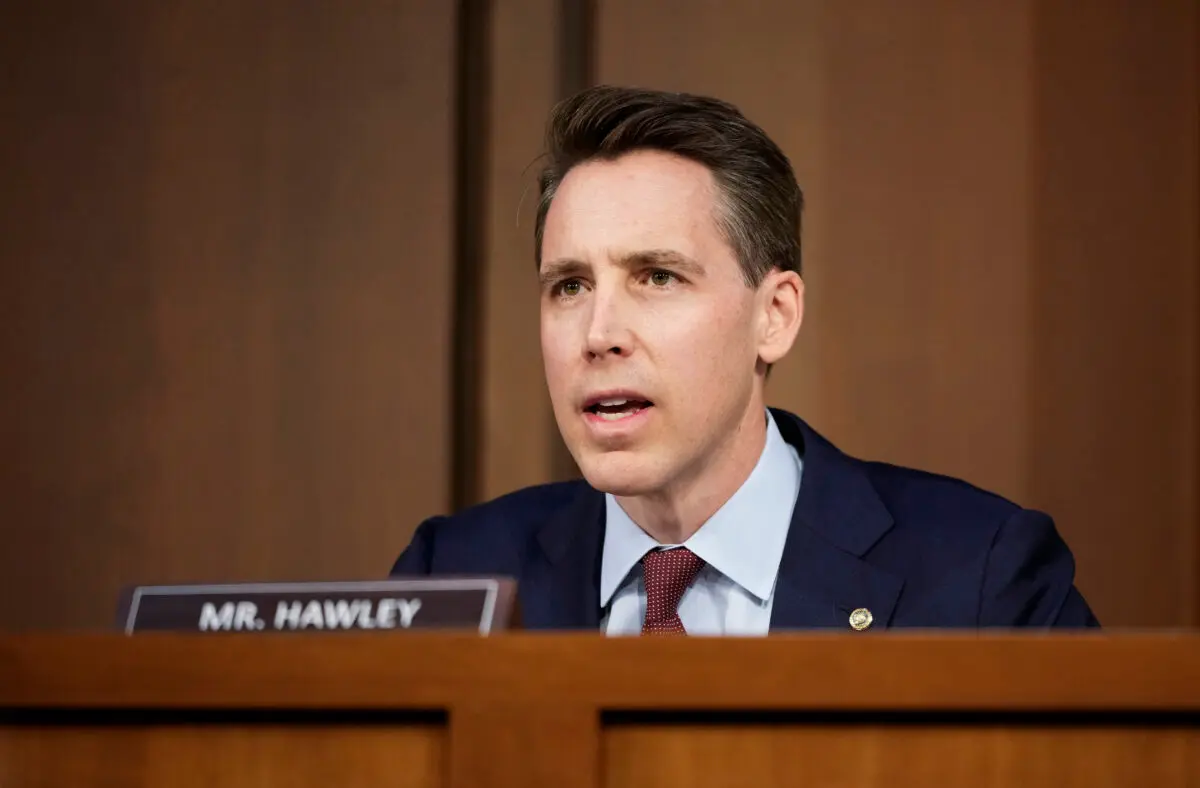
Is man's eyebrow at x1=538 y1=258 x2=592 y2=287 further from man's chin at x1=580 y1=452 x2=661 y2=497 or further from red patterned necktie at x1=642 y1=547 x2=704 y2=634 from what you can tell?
red patterned necktie at x1=642 y1=547 x2=704 y2=634

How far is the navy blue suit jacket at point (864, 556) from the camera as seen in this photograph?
157cm

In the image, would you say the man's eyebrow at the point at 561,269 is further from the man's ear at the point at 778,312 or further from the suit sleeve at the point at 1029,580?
the suit sleeve at the point at 1029,580

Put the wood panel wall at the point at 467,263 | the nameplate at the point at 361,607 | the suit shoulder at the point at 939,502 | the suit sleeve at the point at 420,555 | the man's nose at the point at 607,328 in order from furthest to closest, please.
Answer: the wood panel wall at the point at 467,263, the suit sleeve at the point at 420,555, the suit shoulder at the point at 939,502, the man's nose at the point at 607,328, the nameplate at the point at 361,607

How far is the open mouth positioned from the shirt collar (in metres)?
0.18

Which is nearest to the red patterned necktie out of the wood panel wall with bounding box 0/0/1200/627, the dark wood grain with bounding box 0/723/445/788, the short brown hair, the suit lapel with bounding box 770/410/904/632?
the suit lapel with bounding box 770/410/904/632

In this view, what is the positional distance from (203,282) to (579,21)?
0.75m

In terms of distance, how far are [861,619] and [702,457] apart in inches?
10.7

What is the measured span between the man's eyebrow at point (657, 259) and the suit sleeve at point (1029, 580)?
0.50 meters

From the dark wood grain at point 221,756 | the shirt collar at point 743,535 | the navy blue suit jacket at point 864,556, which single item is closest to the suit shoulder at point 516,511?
the navy blue suit jacket at point 864,556

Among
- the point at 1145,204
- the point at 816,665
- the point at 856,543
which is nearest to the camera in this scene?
the point at 816,665

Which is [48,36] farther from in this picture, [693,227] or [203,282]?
[693,227]

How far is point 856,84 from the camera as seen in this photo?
86.4 inches

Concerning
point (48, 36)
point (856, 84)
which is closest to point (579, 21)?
point (856, 84)

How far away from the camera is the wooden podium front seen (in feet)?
2.65
